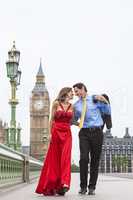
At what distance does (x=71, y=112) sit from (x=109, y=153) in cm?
18742

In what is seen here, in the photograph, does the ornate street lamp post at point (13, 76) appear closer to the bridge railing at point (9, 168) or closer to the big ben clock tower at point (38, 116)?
the bridge railing at point (9, 168)

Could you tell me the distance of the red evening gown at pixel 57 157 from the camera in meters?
9.94

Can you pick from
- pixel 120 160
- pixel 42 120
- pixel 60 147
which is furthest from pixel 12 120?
pixel 120 160

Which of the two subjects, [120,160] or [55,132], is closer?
[55,132]

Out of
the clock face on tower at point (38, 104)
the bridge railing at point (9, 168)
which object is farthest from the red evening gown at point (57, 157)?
the clock face on tower at point (38, 104)

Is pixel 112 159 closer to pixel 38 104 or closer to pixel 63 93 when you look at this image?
pixel 38 104

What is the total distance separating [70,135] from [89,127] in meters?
0.38

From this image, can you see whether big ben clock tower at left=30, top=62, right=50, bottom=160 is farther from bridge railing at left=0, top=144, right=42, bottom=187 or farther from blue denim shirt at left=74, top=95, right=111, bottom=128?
blue denim shirt at left=74, top=95, right=111, bottom=128

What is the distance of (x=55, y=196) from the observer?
9.80 m

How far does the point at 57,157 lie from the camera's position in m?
10.2

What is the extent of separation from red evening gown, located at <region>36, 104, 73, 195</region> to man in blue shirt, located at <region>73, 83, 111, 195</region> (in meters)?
0.20

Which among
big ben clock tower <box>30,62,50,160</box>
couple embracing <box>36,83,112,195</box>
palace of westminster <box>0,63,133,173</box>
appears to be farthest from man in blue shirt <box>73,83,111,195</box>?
big ben clock tower <box>30,62,50,160</box>

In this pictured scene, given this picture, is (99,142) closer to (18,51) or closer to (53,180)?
(53,180)

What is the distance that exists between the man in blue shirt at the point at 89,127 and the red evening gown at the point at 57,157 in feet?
0.66
